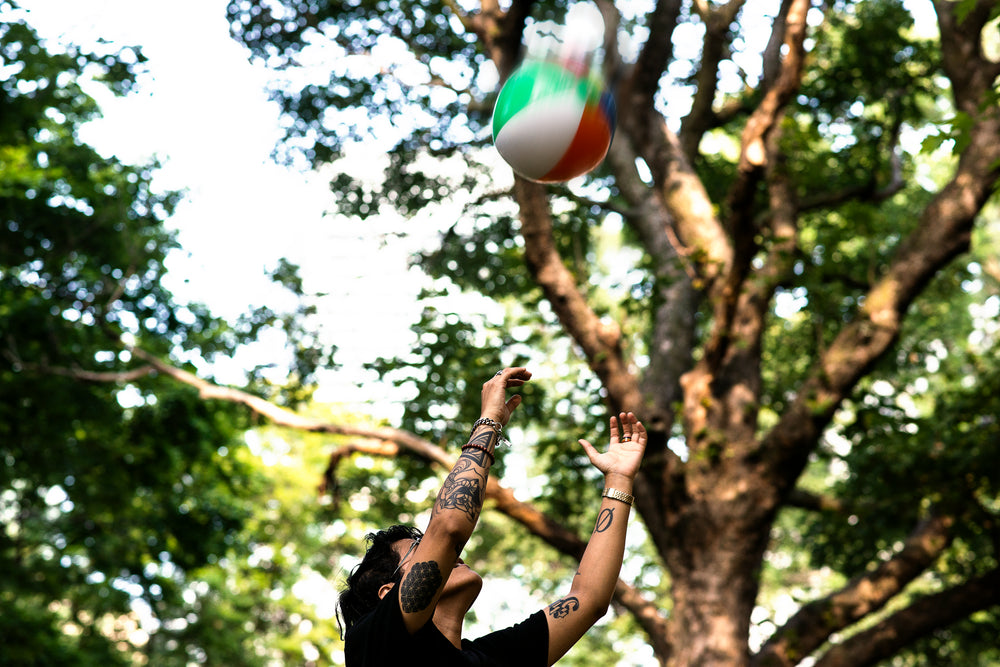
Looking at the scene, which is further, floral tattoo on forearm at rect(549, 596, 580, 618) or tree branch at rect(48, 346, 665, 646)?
tree branch at rect(48, 346, 665, 646)

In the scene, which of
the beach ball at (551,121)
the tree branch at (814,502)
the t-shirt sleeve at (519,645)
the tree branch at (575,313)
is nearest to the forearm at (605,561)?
the t-shirt sleeve at (519,645)

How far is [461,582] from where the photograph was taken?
2.25m

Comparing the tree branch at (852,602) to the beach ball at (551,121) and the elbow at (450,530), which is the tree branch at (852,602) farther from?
the elbow at (450,530)

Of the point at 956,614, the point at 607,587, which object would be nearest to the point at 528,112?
the point at 607,587

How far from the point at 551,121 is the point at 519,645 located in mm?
2088

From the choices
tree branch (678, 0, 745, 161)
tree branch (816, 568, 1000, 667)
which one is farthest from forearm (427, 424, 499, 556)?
tree branch (678, 0, 745, 161)

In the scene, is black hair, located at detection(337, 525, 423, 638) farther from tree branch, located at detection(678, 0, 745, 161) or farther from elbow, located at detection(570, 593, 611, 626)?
tree branch, located at detection(678, 0, 745, 161)

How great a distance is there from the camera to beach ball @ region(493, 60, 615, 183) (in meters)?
3.49

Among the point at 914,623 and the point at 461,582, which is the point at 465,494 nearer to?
the point at 461,582

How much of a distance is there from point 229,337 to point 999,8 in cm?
945

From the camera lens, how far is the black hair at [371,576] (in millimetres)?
2457

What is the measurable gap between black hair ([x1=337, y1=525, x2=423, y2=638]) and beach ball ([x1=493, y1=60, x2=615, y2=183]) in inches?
68.2

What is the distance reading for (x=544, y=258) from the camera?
668cm

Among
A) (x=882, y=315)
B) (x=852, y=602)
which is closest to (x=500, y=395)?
(x=882, y=315)
